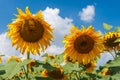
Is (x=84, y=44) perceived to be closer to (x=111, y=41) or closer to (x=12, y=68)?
(x=111, y=41)

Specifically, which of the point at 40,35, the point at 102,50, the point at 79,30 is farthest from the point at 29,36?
the point at 102,50

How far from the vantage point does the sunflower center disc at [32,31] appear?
22.7 feet

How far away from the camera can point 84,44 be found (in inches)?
338

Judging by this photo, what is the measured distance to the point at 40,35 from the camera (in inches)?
283

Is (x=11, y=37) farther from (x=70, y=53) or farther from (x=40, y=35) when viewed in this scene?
(x=70, y=53)

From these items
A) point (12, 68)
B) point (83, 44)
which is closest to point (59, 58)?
point (83, 44)

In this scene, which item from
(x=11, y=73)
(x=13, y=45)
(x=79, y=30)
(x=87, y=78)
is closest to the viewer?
(x=11, y=73)

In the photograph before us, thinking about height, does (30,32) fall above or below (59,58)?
above

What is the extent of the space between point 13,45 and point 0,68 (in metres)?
1.08

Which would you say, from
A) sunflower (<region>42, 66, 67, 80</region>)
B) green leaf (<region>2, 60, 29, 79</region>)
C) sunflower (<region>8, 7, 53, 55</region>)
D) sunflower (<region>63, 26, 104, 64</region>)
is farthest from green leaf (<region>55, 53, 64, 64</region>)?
green leaf (<region>2, 60, 29, 79</region>)

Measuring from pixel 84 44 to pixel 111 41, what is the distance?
138cm

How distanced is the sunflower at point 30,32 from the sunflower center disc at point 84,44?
4.88 feet

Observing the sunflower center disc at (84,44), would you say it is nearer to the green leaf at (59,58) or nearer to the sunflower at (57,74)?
the green leaf at (59,58)

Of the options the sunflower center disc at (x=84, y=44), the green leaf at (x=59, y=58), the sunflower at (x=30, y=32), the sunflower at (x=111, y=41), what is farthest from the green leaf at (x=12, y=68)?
the sunflower at (x=111, y=41)
